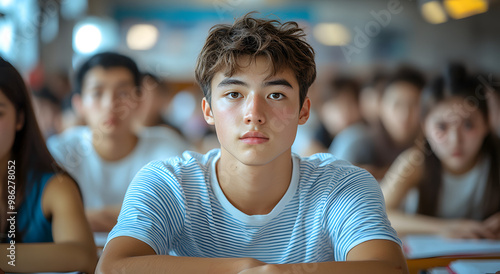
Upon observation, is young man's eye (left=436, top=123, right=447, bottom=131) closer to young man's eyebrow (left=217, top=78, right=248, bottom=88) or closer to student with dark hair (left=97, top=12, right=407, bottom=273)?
student with dark hair (left=97, top=12, right=407, bottom=273)

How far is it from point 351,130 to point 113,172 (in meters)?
1.58

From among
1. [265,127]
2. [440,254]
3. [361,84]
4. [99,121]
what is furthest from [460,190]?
[361,84]

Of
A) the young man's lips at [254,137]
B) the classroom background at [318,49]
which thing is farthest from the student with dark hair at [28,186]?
the classroom background at [318,49]

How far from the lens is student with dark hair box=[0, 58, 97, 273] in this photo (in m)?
1.18

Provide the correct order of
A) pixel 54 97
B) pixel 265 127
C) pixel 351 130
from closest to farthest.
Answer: pixel 265 127, pixel 351 130, pixel 54 97

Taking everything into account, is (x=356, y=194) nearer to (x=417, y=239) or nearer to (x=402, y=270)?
(x=402, y=270)

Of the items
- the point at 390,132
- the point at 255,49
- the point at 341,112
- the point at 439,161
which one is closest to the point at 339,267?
the point at 255,49

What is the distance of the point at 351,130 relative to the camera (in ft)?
10.1

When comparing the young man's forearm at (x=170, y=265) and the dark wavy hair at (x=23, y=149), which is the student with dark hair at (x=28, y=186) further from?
the young man's forearm at (x=170, y=265)

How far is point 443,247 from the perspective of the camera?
1.54 m

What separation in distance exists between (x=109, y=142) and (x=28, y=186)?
1048 mm

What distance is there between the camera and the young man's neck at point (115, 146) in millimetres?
2229

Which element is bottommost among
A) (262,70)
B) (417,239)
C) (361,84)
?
(417,239)

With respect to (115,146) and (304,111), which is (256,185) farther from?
(115,146)
